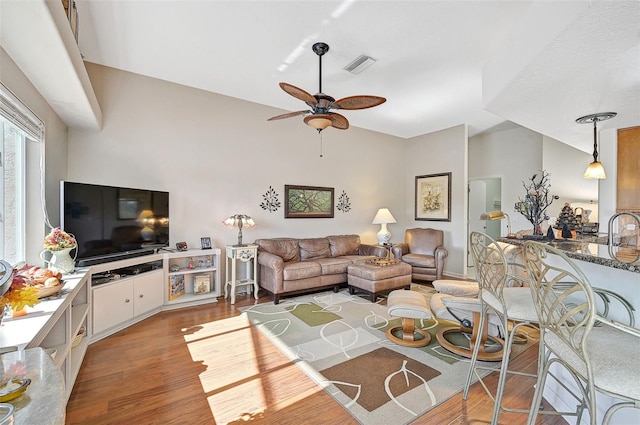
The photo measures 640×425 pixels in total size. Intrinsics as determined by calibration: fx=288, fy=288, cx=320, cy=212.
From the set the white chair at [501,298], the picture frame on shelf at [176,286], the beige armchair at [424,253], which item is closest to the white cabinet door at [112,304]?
the picture frame on shelf at [176,286]

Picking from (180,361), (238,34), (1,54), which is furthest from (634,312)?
(1,54)

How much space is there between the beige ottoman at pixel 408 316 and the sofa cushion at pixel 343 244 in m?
2.13

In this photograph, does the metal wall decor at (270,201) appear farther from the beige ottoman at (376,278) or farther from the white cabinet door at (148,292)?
the white cabinet door at (148,292)

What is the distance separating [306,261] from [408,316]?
220 centimetres

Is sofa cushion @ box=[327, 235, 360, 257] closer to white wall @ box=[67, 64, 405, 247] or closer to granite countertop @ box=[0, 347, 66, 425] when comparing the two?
white wall @ box=[67, 64, 405, 247]

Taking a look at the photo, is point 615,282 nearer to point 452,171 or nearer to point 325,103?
point 325,103

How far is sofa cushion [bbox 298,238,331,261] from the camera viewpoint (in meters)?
4.90

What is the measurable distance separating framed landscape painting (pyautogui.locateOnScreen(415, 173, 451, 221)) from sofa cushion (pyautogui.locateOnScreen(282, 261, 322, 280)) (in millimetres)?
3080

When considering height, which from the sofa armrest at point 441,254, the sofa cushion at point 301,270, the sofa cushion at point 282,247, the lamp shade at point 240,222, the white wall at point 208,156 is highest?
the white wall at point 208,156

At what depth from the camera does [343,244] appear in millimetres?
5316

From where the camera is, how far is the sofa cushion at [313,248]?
490 cm

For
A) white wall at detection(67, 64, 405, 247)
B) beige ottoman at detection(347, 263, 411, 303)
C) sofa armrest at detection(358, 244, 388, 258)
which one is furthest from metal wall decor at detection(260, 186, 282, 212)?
sofa armrest at detection(358, 244, 388, 258)

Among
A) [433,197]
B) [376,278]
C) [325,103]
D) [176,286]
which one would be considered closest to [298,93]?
[325,103]

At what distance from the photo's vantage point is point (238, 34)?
2.82 meters
